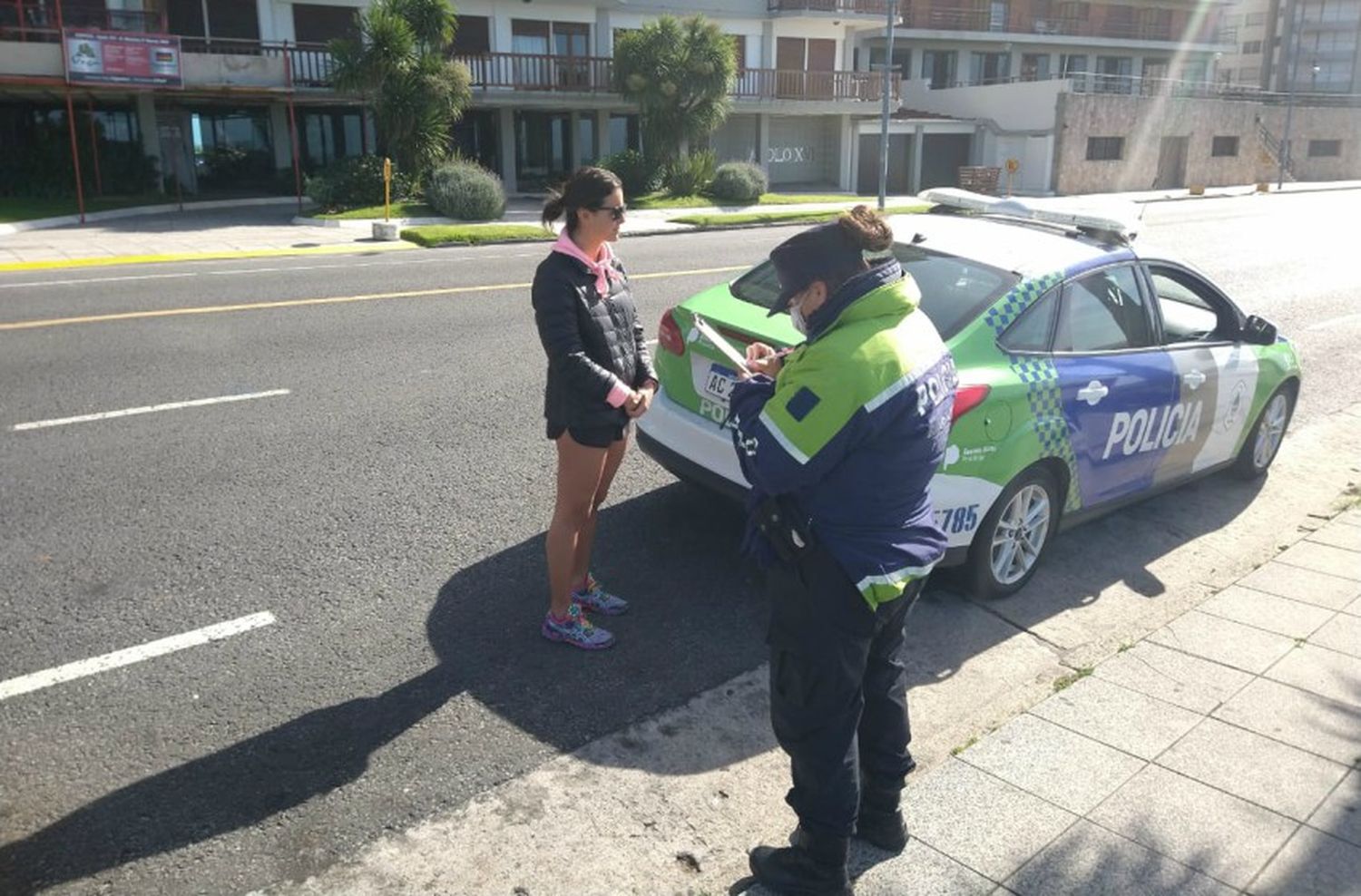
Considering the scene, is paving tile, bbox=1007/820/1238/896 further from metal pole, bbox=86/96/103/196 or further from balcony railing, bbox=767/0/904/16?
balcony railing, bbox=767/0/904/16

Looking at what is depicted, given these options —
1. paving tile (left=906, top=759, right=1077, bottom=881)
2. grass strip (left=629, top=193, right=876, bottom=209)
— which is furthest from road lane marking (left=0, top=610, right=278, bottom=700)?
grass strip (left=629, top=193, right=876, bottom=209)

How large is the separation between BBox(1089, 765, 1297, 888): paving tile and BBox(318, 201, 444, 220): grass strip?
20958mm

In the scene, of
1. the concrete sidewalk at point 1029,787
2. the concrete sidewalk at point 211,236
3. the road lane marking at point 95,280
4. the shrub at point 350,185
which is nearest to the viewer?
the concrete sidewalk at point 1029,787

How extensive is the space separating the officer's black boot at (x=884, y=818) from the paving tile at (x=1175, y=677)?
1.43 meters

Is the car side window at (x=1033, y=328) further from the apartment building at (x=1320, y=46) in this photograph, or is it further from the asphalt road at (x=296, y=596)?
the apartment building at (x=1320, y=46)

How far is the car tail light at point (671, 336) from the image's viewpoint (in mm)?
5180

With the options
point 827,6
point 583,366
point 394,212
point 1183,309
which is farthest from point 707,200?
point 583,366

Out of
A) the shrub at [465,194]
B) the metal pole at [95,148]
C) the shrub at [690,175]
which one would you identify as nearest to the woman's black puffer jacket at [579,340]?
the shrub at [465,194]

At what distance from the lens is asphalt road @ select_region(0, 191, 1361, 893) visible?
3338mm

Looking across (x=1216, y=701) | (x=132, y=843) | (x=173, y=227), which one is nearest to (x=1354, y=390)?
(x=1216, y=701)

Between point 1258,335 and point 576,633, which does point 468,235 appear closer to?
point 1258,335

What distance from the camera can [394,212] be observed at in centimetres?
2272

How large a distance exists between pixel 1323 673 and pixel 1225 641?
0.37 metres

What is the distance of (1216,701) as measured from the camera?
158 inches
